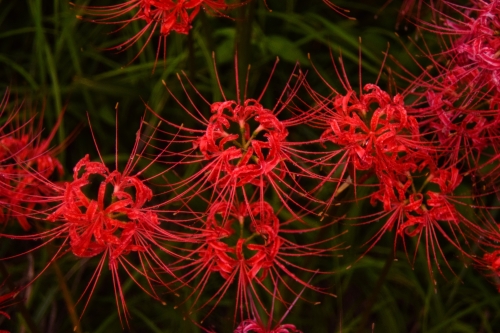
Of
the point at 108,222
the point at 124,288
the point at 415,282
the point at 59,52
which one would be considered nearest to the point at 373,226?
the point at 415,282

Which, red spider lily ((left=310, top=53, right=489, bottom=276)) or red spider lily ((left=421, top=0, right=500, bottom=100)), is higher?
red spider lily ((left=421, top=0, right=500, bottom=100))

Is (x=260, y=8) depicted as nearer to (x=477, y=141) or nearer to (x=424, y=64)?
(x=424, y=64)

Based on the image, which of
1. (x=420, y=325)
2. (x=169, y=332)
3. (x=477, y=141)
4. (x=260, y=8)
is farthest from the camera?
(x=260, y=8)

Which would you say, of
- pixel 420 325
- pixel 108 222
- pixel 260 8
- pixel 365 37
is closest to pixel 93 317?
pixel 108 222

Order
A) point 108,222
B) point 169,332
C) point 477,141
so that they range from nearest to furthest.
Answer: point 108,222, point 477,141, point 169,332

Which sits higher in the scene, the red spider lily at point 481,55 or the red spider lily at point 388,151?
the red spider lily at point 481,55

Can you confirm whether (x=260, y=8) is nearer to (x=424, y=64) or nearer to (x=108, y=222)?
(x=424, y=64)

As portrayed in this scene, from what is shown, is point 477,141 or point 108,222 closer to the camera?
point 108,222

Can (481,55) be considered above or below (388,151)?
above

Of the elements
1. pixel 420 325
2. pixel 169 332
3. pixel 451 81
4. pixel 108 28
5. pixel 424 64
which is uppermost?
pixel 451 81

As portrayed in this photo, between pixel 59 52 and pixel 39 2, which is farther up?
pixel 39 2
